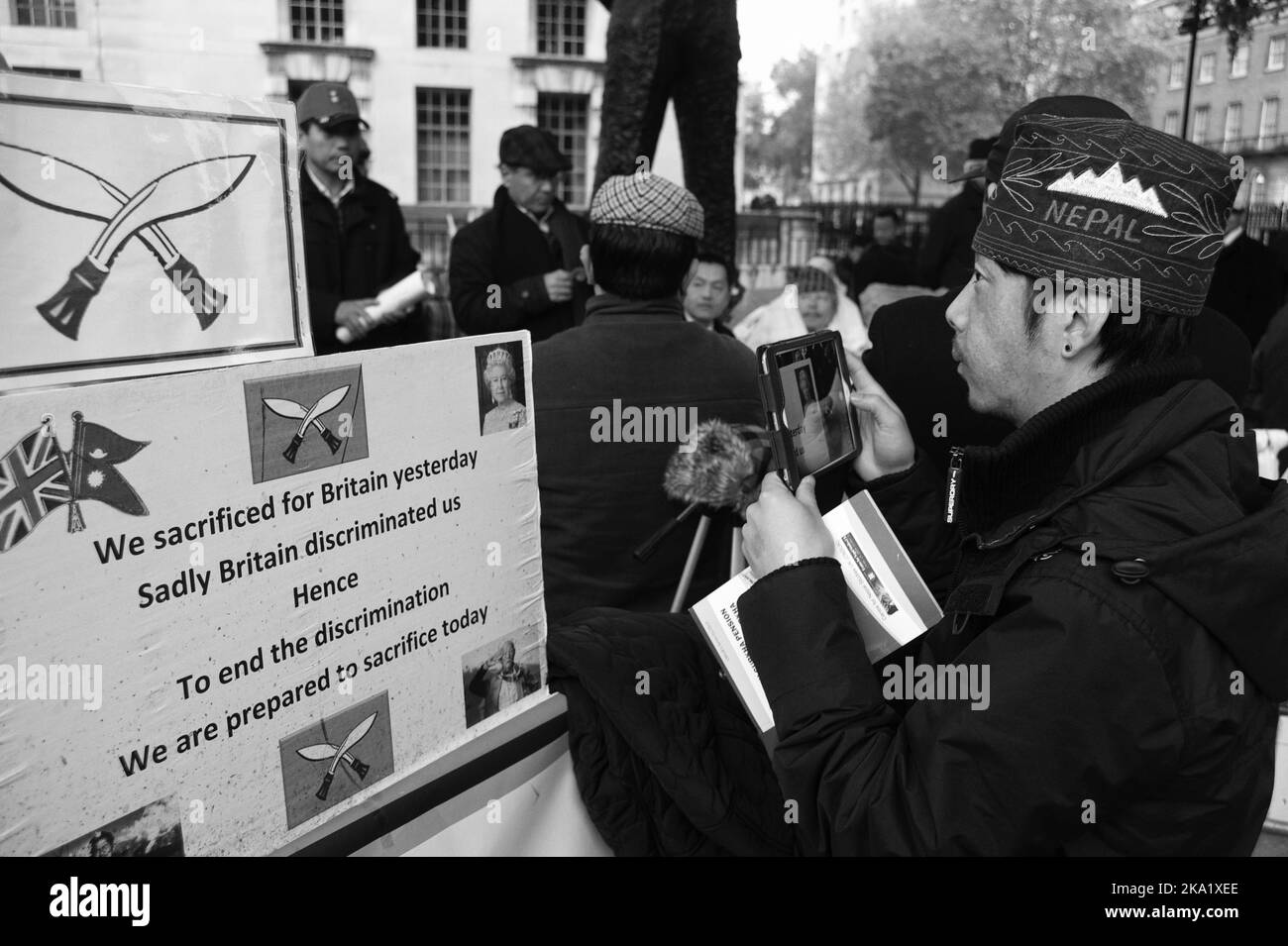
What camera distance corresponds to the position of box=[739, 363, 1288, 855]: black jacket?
1.34 meters

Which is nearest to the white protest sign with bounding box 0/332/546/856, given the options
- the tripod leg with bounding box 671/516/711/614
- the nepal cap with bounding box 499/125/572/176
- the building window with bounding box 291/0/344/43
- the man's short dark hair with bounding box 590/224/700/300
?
the tripod leg with bounding box 671/516/711/614

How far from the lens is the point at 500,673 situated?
1.89m

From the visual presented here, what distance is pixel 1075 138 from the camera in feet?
5.19

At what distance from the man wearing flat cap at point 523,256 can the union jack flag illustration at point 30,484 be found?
3639 mm

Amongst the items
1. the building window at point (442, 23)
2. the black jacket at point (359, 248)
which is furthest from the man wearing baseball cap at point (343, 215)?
the building window at point (442, 23)

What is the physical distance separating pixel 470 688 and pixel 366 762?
8.9 inches

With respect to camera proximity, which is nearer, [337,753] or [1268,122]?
[337,753]

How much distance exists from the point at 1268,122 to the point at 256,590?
212 ft

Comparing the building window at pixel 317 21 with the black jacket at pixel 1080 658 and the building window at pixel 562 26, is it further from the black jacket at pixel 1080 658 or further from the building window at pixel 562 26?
the black jacket at pixel 1080 658

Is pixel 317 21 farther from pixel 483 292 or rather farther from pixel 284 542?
pixel 284 542

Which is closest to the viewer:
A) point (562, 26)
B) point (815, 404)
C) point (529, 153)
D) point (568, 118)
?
point (815, 404)

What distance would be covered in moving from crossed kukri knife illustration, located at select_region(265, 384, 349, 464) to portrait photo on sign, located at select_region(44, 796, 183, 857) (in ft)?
1.58

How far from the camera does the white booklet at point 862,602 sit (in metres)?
1.73


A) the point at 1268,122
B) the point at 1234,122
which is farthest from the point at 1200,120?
the point at 1268,122
